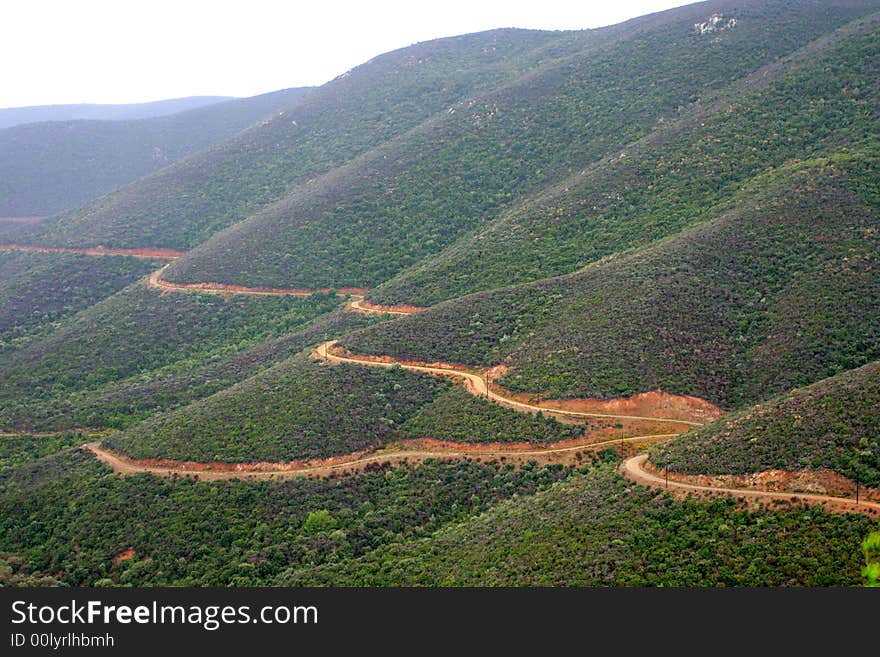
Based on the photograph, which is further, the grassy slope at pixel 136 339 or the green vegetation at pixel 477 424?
the grassy slope at pixel 136 339

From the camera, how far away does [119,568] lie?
142ft

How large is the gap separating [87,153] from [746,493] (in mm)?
171327

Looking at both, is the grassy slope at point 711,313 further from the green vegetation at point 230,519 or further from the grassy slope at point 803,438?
the grassy slope at point 803,438

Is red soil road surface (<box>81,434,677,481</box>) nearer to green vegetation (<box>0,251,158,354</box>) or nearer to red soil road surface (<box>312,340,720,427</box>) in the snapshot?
red soil road surface (<box>312,340,720,427</box>)

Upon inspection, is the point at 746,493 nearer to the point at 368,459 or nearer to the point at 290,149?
the point at 368,459

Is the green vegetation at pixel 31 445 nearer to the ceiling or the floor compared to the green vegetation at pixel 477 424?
nearer to the floor

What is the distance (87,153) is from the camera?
177375mm

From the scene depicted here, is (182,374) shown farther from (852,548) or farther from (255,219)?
(852,548)

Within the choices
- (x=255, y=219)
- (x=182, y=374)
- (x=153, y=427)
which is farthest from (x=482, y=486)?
(x=255, y=219)

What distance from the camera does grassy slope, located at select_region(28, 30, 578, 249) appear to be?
109 m

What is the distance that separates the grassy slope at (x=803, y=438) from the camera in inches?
1346

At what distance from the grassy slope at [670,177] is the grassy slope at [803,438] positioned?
30698mm

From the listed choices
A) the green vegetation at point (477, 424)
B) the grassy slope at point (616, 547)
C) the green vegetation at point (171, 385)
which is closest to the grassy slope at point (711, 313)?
the green vegetation at point (477, 424)

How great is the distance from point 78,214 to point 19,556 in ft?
271
